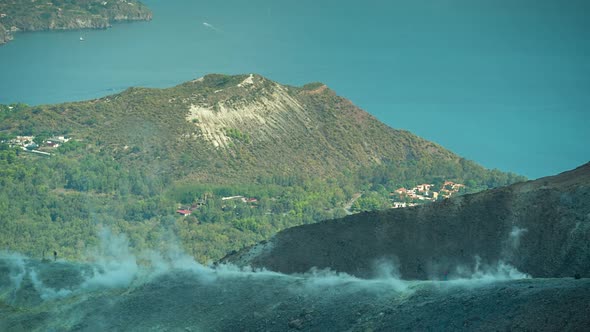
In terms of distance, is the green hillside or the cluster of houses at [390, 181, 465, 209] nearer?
the green hillside

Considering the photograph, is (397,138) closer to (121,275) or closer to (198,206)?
(198,206)

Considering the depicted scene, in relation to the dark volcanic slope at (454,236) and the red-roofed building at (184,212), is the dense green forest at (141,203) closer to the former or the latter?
the red-roofed building at (184,212)

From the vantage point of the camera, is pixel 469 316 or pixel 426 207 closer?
pixel 469 316

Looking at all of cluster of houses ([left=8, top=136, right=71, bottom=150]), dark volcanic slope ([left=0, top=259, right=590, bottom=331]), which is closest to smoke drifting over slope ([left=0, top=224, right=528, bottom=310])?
dark volcanic slope ([left=0, top=259, right=590, bottom=331])

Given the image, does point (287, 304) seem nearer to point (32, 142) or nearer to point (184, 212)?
point (184, 212)

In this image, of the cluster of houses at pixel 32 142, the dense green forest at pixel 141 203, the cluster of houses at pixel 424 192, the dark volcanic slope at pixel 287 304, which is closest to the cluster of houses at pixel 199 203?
the dense green forest at pixel 141 203

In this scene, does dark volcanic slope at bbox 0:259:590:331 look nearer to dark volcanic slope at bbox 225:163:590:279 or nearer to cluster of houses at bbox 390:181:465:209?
dark volcanic slope at bbox 225:163:590:279

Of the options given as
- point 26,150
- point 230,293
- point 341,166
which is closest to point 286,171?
point 341,166
